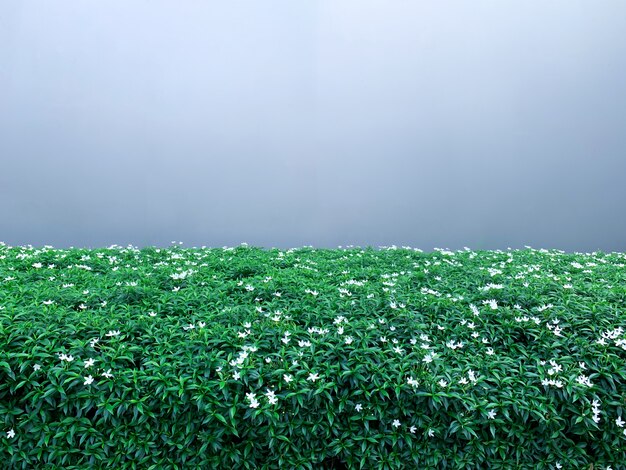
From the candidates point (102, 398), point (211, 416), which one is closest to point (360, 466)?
point (211, 416)

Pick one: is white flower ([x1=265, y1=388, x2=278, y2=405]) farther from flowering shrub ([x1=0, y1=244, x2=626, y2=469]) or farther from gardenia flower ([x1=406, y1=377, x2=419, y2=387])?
gardenia flower ([x1=406, y1=377, x2=419, y2=387])

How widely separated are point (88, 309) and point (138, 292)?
1.41 feet

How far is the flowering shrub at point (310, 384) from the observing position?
2.71m

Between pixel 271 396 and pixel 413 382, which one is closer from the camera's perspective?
pixel 271 396

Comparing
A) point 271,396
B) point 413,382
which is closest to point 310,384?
point 271,396

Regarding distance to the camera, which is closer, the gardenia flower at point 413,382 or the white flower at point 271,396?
the white flower at point 271,396

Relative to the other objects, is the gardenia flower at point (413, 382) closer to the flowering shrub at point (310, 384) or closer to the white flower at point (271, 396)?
the flowering shrub at point (310, 384)

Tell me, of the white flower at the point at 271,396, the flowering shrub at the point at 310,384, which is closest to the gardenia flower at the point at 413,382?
the flowering shrub at the point at 310,384

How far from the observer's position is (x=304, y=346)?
10.2 feet

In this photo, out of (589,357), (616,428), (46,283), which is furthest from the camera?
(46,283)

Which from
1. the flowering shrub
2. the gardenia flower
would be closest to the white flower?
the flowering shrub

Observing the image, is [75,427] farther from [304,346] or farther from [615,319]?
[615,319]

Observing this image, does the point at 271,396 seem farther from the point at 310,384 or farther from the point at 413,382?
the point at 413,382

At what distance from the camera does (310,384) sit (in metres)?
2.77
